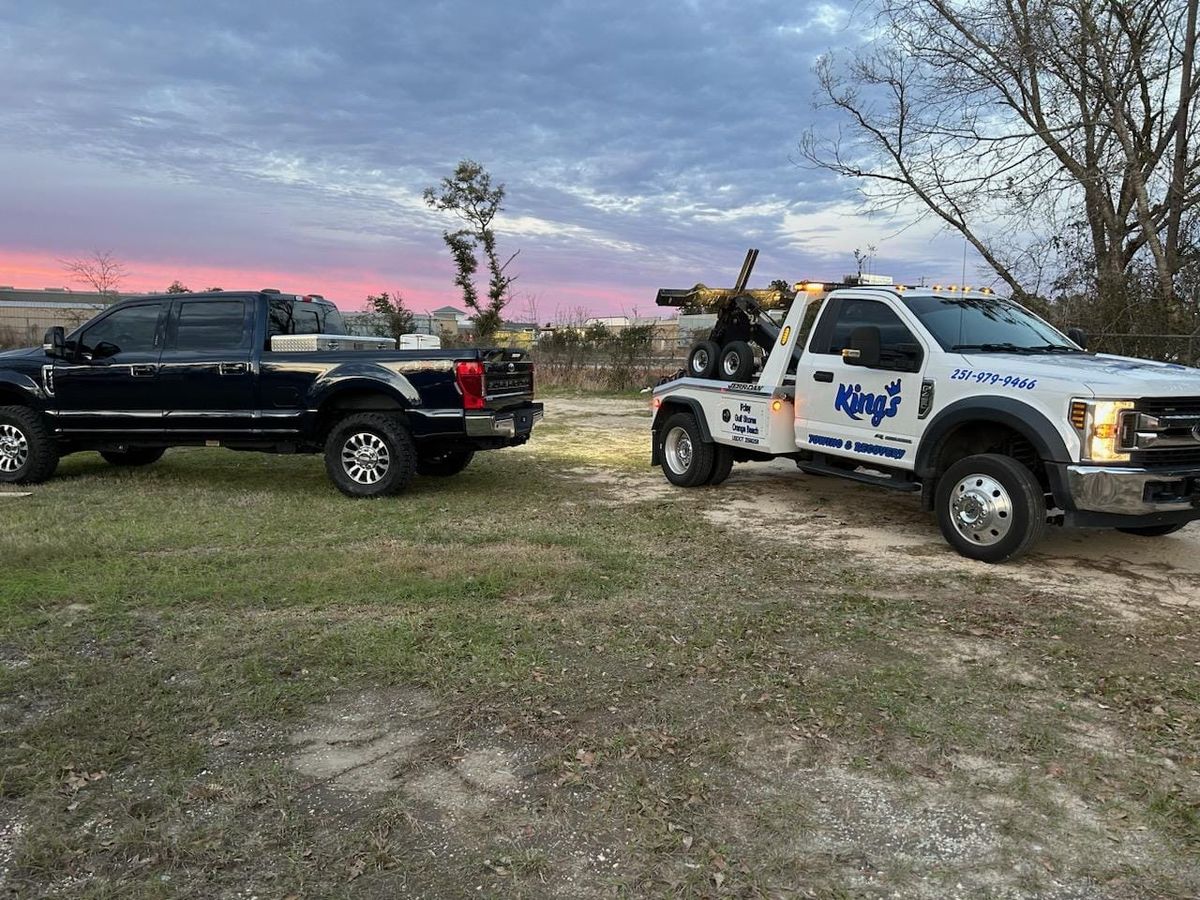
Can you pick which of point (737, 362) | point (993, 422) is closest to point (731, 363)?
point (737, 362)

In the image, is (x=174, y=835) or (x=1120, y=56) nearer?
(x=174, y=835)

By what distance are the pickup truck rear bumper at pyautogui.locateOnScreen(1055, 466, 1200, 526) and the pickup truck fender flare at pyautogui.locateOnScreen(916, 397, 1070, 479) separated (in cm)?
18

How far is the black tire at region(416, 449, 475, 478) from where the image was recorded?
9414 mm

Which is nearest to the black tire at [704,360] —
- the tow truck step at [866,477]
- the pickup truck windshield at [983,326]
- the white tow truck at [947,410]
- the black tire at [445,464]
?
the white tow truck at [947,410]

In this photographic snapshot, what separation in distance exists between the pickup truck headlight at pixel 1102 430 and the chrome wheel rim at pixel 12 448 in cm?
985

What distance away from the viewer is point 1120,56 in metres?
16.0

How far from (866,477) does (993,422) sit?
125cm

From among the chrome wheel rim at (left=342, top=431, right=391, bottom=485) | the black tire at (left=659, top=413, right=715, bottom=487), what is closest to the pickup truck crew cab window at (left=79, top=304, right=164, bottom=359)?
the chrome wheel rim at (left=342, top=431, right=391, bottom=485)

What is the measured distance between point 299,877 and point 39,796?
44.2 inches

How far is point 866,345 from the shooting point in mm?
6762

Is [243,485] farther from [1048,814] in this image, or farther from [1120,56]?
[1120,56]

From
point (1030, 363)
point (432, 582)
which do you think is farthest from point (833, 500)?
point (432, 582)

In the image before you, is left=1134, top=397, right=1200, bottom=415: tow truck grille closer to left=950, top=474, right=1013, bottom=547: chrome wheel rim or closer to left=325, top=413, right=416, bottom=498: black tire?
left=950, top=474, right=1013, bottom=547: chrome wheel rim

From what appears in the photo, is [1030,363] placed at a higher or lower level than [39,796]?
higher
